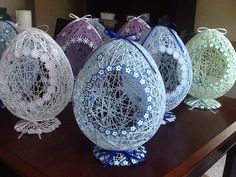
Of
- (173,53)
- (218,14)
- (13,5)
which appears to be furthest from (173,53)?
(13,5)

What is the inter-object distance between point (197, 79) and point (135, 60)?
33cm

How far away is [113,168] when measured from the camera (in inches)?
20.2

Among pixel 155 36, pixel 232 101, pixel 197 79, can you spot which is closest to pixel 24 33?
pixel 155 36

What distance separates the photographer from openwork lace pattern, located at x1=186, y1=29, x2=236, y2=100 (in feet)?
2.39

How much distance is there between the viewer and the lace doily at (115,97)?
1.58 ft

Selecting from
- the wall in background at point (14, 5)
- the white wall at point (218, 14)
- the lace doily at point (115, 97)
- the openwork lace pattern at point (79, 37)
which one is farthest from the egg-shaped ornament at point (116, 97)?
the wall in background at point (14, 5)

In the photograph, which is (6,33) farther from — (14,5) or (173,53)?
(14,5)

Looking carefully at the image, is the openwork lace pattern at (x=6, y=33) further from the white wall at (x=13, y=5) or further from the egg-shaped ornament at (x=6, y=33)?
the white wall at (x=13, y=5)

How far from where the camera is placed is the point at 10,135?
624 mm

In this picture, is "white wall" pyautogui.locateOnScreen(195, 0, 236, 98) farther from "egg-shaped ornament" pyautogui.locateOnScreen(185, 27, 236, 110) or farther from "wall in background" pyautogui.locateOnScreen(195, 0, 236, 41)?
"egg-shaped ornament" pyautogui.locateOnScreen(185, 27, 236, 110)

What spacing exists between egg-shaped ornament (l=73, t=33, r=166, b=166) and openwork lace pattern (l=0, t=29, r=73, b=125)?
0.11 metres

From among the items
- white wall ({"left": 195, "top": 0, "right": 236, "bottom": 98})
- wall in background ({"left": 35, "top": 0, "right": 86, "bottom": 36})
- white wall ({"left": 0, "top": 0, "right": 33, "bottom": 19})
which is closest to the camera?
white wall ({"left": 195, "top": 0, "right": 236, "bottom": 98})

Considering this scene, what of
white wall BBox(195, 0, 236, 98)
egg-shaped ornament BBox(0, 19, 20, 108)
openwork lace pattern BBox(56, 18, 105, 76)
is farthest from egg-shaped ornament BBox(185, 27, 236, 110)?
white wall BBox(195, 0, 236, 98)

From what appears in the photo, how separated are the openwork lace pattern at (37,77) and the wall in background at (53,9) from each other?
2.36m
